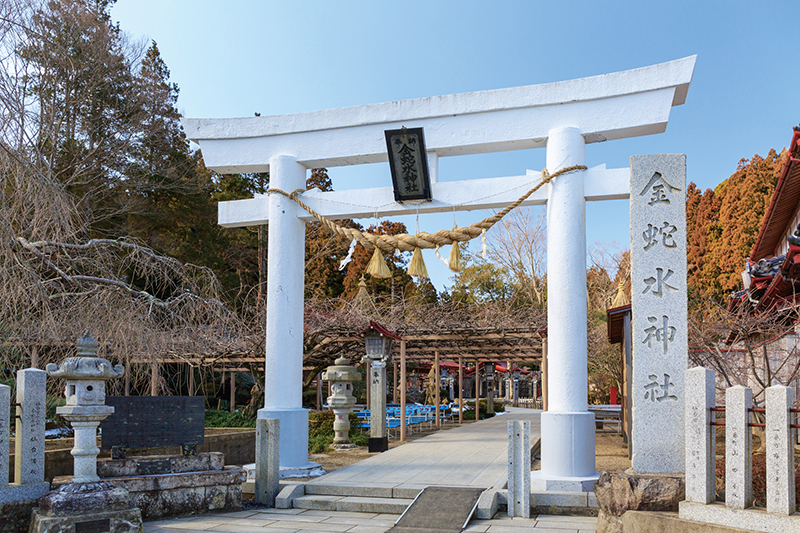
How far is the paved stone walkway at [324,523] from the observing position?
671cm

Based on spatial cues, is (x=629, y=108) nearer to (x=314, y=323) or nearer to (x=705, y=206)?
(x=314, y=323)

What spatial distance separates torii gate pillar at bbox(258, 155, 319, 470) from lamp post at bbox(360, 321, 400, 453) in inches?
148

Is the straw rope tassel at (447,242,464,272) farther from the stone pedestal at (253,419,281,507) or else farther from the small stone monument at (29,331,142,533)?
the small stone monument at (29,331,142,533)

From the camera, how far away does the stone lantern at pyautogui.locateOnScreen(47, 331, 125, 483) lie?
21.1ft

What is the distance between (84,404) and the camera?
Answer: 21.4ft

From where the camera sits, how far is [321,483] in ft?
27.9

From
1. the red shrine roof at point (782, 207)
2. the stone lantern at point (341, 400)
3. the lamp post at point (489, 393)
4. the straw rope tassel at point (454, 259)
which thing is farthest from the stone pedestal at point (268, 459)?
the lamp post at point (489, 393)

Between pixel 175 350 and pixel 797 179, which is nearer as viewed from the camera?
pixel 797 179

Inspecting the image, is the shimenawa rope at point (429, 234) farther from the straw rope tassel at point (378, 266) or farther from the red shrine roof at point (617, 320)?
the red shrine roof at point (617, 320)

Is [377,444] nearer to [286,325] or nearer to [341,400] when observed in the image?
[341,400]

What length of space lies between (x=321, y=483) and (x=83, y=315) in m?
3.84

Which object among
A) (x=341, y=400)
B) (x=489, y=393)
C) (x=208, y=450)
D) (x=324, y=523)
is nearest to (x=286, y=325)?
(x=324, y=523)

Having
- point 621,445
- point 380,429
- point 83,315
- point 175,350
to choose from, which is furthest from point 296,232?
point 621,445

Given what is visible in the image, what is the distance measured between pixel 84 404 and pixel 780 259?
37.4ft
